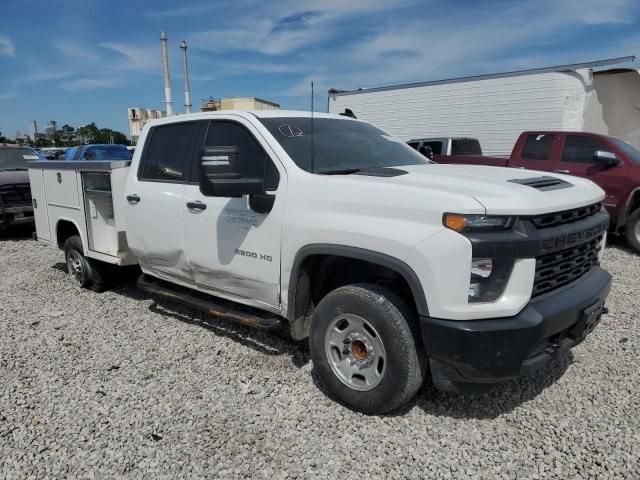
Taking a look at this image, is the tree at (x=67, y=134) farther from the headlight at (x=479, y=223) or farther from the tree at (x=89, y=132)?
the headlight at (x=479, y=223)

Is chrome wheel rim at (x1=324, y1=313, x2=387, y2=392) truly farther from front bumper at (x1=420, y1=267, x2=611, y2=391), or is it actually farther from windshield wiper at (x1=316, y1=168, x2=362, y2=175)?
windshield wiper at (x1=316, y1=168, x2=362, y2=175)

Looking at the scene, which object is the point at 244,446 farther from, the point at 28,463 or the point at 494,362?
the point at 494,362

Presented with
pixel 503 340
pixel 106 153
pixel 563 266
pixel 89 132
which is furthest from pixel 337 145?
pixel 89 132

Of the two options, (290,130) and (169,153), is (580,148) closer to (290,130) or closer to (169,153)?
(290,130)

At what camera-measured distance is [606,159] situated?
7148 millimetres

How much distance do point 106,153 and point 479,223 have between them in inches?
579

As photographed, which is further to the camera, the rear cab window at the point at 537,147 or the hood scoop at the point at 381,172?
the rear cab window at the point at 537,147

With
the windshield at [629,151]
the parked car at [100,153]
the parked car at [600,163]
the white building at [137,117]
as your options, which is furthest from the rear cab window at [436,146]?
the white building at [137,117]

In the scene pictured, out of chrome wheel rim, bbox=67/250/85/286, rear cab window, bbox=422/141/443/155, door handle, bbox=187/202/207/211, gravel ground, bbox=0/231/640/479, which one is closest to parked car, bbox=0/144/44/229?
chrome wheel rim, bbox=67/250/85/286

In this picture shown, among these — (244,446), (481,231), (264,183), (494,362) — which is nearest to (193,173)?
(264,183)

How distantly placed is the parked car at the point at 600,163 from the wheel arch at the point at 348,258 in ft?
19.7

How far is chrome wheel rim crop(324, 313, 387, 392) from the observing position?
9.21ft

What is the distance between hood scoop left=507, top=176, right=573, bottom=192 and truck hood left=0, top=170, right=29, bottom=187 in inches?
359

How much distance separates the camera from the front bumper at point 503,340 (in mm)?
2359
